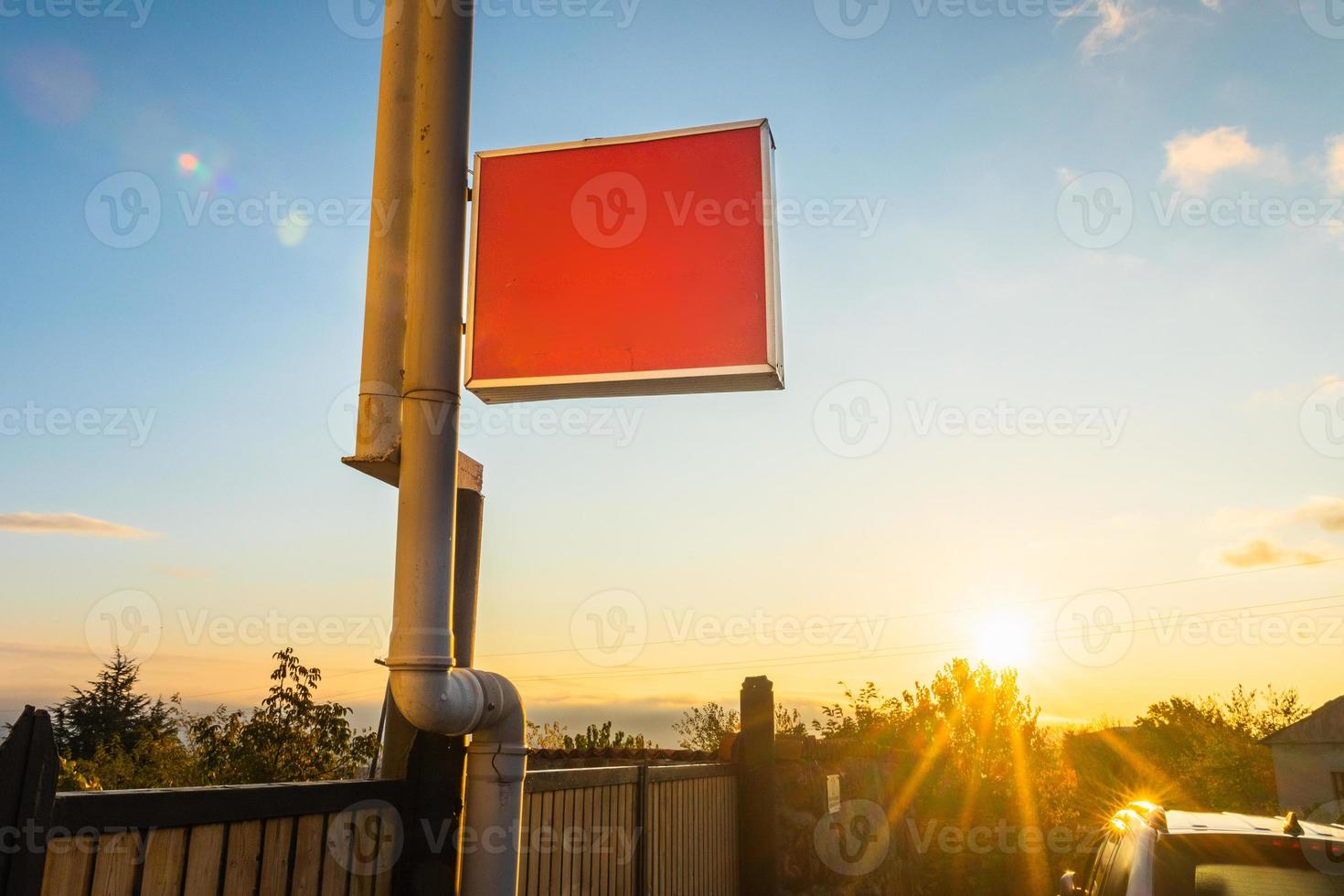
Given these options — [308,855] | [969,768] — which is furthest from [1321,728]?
[308,855]

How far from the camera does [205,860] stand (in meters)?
3.19

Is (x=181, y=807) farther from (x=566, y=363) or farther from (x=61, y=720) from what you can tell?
(x=61, y=720)

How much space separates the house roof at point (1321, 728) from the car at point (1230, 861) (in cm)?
4613

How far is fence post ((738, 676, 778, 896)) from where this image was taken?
32.2 feet

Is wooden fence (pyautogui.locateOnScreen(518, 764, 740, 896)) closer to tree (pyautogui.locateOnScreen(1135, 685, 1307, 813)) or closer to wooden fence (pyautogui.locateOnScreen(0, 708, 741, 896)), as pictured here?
wooden fence (pyautogui.locateOnScreen(0, 708, 741, 896))

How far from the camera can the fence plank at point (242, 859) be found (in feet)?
10.8

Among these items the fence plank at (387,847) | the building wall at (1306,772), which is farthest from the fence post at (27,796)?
the building wall at (1306,772)

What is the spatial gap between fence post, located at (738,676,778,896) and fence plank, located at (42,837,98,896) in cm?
799

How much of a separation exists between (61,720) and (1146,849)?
33.6 metres

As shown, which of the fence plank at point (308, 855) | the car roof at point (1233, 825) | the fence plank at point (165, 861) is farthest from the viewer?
the car roof at point (1233, 825)

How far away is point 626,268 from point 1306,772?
49.2 m

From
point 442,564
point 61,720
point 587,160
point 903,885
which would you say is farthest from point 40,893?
point 61,720

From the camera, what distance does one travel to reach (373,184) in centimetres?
479

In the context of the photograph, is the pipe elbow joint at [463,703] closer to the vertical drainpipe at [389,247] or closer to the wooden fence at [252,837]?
the wooden fence at [252,837]
